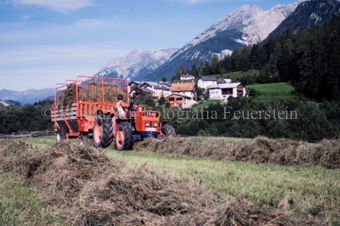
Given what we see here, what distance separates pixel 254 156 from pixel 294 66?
82.0m

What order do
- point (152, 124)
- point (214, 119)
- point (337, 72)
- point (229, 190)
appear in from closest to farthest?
point (229, 190) → point (152, 124) → point (214, 119) → point (337, 72)

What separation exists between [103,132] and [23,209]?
328 inches

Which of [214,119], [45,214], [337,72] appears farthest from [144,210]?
[337,72]

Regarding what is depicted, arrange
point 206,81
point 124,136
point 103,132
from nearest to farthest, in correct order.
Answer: point 124,136
point 103,132
point 206,81

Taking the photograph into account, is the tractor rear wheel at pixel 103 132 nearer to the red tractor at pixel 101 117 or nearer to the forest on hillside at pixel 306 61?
the red tractor at pixel 101 117

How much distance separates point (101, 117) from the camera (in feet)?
42.9

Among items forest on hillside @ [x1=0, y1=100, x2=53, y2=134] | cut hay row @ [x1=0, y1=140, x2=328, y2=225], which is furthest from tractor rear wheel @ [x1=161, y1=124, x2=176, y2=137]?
forest on hillside @ [x1=0, y1=100, x2=53, y2=134]

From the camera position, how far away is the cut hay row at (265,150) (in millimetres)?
7738

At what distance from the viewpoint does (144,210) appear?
128 inches

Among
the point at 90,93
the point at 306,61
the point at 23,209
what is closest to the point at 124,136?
the point at 90,93

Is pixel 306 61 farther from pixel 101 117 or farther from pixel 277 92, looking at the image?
pixel 101 117

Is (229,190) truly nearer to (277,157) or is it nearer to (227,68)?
(277,157)

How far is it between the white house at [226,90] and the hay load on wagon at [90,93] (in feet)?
248

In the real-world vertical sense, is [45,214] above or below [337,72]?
below
